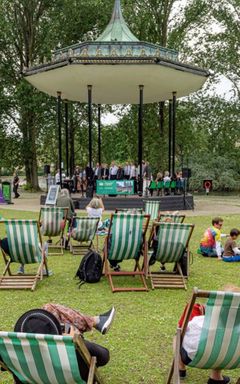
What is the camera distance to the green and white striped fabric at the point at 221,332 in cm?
333

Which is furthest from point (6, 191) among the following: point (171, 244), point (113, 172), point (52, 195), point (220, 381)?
point (220, 381)

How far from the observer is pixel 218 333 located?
11.3 ft

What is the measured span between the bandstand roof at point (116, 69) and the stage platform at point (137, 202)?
5.13 meters

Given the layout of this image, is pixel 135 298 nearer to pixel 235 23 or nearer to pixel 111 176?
pixel 111 176

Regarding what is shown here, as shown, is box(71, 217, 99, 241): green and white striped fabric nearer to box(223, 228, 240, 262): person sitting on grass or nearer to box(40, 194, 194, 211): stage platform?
box(223, 228, 240, 262): person sitting on grass

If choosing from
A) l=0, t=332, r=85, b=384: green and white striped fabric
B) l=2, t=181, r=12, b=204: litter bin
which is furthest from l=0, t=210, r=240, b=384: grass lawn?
l=2, t=181, r=12, b=204: litter bin

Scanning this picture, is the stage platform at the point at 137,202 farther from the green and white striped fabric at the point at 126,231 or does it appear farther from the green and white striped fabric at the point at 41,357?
the green and white striped fabric at the point at 41,357

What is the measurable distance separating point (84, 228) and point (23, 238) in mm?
2484

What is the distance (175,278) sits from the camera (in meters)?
7.71

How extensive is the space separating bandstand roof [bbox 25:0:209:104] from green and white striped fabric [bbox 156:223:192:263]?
12.7m

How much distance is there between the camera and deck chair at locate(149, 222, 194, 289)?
7395mm

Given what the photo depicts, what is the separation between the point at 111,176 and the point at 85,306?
17.6 meters

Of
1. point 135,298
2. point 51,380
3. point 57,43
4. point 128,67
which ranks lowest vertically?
point 135,298

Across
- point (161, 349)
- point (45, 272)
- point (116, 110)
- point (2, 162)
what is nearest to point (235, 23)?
point (116, 110)
